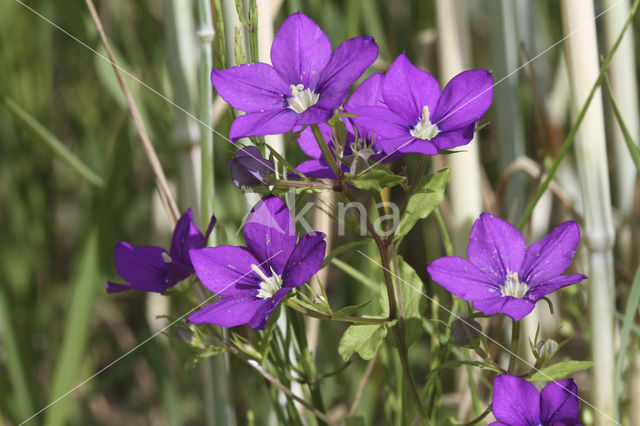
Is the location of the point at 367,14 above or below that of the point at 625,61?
above

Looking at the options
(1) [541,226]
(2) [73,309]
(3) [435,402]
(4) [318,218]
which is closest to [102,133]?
(2) [73,309]

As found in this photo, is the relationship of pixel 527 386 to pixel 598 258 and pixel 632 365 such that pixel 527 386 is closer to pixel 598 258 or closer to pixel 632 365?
pixel 598 258

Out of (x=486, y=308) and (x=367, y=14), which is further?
(x=367, y=14)

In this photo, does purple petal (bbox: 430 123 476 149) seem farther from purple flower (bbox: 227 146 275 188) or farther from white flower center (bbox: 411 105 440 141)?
purple flower (bbox: 227 146 275 188)

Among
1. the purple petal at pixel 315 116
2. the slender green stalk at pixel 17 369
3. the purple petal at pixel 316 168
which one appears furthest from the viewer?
the slender green stalk at pixel 17 369

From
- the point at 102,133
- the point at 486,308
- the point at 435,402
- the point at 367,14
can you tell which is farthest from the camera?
the point at 102,133

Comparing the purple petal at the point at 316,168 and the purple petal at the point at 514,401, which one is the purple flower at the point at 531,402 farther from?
the purple petal at the point at 316,168

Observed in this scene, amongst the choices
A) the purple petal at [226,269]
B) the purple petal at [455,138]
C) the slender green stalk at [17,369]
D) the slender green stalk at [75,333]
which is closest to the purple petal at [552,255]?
the purple petal at [455,138]
